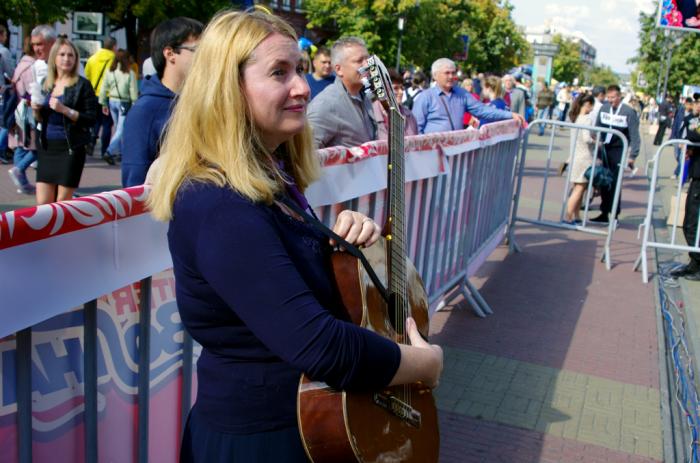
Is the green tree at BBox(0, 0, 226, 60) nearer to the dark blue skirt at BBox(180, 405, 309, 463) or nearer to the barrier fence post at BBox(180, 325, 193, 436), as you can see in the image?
the barrier fence post at BBox(180, 325, 193, 436)

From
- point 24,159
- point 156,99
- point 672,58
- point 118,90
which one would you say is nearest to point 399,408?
point 156,99

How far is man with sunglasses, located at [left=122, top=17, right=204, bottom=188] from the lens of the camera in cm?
320

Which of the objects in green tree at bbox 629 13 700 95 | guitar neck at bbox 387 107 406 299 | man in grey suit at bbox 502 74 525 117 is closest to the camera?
guitar neck at bbox 387 107 406 299

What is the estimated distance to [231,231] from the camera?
141cm

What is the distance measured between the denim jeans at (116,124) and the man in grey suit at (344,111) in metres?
7.29

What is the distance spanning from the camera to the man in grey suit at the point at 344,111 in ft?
15.6

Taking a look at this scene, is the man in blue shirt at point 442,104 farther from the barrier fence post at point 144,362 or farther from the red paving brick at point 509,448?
the barrier fence post at point 144,362

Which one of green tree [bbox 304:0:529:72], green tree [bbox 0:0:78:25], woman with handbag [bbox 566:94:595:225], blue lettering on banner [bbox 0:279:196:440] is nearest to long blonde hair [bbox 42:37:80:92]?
blue lettering on banner [bbox 0:279:196:440]

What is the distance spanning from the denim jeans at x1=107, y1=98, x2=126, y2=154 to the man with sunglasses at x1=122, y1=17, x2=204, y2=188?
27.7ft

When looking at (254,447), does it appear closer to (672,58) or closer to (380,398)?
(380,398)

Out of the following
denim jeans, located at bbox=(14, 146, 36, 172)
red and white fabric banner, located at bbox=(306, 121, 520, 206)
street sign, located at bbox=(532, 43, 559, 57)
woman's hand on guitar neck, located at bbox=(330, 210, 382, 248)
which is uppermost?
street sign, located at bbox=(532, 43, 559, 57)

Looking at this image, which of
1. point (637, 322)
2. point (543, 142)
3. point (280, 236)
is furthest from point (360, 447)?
point (543, 142)

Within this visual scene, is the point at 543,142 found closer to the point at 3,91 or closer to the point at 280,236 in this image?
the point at 3,91

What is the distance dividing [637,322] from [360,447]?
5423 millimetres
